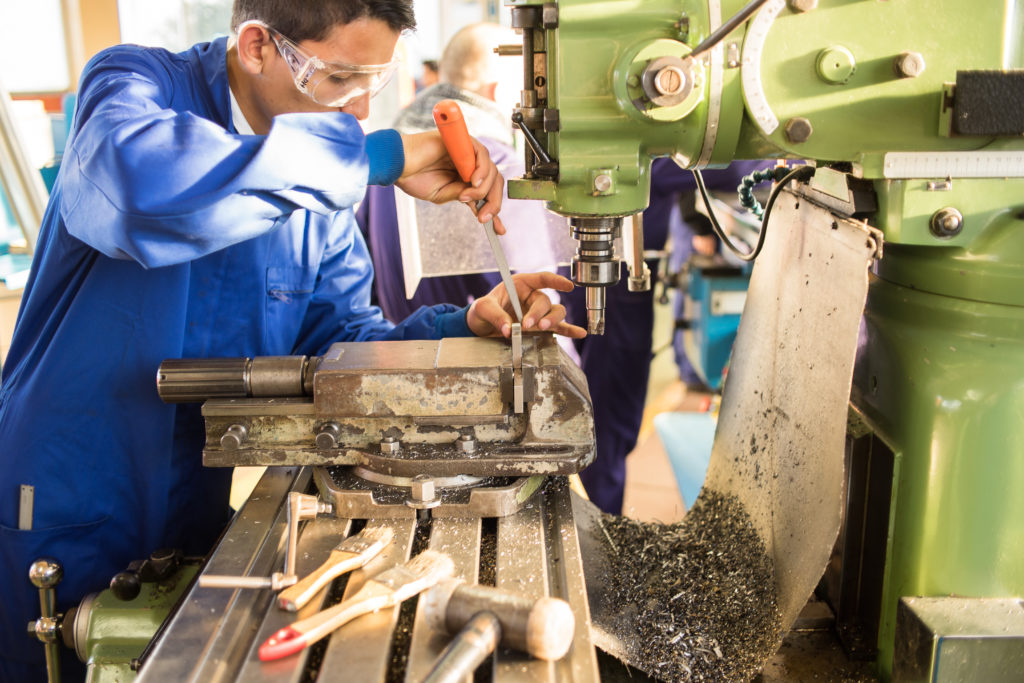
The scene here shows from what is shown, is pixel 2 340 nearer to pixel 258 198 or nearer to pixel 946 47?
pixel 258 198

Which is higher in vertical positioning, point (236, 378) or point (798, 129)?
point (798, 129)

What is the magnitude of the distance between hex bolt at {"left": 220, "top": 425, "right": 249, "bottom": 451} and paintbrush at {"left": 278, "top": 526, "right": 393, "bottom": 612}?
20 centimetres

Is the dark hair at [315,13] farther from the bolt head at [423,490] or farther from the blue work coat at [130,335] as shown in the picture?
the bolt head at [423,490]

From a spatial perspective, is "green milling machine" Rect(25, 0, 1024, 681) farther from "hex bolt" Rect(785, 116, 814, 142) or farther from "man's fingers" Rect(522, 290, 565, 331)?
"man's fingers" Rect(522, 290, 565, 331)

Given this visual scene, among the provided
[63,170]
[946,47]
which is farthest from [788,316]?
[63,170]

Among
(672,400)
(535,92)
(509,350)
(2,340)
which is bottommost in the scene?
(672,400)

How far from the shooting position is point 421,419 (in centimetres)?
102

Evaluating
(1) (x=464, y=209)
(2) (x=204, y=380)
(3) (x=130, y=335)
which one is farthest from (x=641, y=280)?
(1) (x=464, y=209)

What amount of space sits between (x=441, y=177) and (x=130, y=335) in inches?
20.1

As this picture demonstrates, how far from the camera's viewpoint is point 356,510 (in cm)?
98

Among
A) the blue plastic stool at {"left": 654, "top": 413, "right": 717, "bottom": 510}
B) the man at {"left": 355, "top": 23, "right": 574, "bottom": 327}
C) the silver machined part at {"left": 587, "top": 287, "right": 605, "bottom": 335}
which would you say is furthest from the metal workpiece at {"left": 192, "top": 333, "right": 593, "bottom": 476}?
the man at {"left": 355, "top": 23, "right": 574, "bottom": 327}

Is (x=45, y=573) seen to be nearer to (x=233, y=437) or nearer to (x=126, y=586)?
(x=126, y=586)

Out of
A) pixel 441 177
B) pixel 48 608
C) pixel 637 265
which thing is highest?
pixel 441 177

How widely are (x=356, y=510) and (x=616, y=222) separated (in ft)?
1.60
